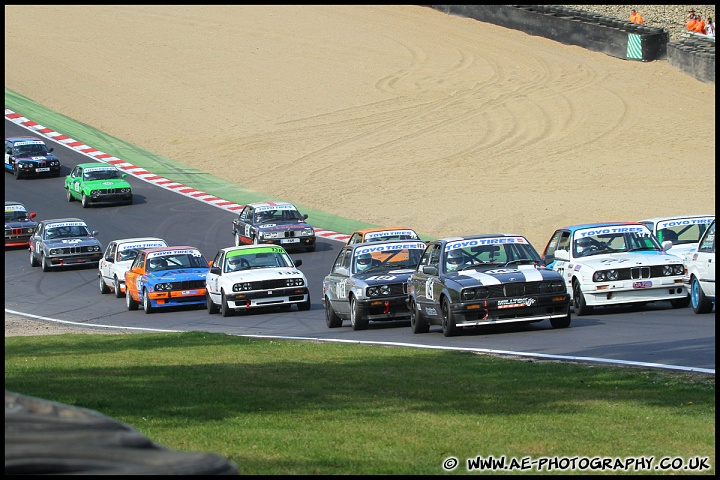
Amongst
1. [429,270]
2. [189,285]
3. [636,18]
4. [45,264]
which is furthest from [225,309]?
[636,18]

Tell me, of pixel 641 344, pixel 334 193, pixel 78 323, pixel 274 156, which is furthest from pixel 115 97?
pixel 641 344

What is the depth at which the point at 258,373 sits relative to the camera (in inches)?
470

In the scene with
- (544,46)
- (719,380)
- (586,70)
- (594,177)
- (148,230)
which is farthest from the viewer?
(544,46)

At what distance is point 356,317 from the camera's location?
18.7m

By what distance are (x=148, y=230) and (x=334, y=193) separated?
740 centimetres

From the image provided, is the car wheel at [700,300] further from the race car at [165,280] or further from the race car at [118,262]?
the race car at [118,262]

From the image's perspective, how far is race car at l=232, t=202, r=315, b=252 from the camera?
32.6 meters

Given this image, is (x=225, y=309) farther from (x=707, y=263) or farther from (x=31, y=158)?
(x=31, y=158)

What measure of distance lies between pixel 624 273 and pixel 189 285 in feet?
32.6

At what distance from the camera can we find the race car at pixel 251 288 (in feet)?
73.3

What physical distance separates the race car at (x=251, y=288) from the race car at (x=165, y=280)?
1124mm

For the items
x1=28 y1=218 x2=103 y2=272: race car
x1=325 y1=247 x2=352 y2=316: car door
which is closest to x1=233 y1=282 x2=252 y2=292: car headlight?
x1=325 y1=247 x2=352 y2=316: car door

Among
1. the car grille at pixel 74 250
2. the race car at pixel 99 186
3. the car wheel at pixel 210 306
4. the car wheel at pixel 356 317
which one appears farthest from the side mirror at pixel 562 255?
the race car at pixel 99 186

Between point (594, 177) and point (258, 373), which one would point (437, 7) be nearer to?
point (594, 177)
